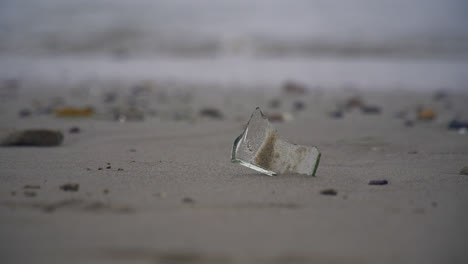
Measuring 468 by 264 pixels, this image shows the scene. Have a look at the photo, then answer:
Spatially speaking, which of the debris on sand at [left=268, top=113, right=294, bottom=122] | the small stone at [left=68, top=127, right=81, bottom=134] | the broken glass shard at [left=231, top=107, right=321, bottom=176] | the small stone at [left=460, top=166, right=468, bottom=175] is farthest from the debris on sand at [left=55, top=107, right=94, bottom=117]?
the small stone at [left=460, top=166, right=468, bottom=175]

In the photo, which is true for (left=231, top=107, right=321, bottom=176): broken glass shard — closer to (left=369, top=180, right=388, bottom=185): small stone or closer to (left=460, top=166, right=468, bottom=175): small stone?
(left=369, top=180, right=388, bottom=185): small stone

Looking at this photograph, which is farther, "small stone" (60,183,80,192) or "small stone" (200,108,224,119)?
"small stone" (200,108,224,119)

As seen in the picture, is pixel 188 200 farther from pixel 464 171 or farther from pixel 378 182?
pixel 464 171

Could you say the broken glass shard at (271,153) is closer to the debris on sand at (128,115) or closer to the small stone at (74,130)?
the small stone at (74,130)

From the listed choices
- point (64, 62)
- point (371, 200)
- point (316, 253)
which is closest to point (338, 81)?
point (64, 62)

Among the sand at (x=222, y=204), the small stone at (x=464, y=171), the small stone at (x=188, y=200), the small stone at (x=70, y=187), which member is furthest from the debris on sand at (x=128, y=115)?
the small stone at (x=464, y=171)

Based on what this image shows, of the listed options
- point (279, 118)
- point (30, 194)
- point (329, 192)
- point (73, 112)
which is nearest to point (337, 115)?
point (279, 118)

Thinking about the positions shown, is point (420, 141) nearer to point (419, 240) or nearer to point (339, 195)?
point (339, 195)
